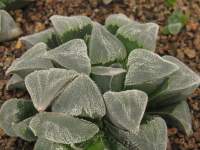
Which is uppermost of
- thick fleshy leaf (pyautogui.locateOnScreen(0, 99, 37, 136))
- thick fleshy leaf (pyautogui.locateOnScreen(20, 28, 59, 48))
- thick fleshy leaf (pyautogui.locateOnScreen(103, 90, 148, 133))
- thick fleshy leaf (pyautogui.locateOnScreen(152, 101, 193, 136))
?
thick fleshy leaf (pyautogui.locateOnScreen(20, 28, 59, 48))

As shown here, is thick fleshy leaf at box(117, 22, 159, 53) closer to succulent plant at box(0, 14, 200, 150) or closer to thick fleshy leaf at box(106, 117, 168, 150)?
succulent plant at box(0, 14, 200, 150)

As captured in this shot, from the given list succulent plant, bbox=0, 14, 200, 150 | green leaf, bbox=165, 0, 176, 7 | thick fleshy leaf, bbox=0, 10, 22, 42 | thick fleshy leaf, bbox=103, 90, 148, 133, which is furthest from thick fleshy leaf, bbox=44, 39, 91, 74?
green leaf, bbox=165, 0, 176, 7

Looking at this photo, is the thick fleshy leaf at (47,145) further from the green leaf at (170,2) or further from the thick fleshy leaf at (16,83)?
the green leaf at (170,2)

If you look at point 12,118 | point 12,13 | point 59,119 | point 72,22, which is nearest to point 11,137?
point 12,118

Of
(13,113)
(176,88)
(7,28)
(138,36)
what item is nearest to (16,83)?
(13,113)

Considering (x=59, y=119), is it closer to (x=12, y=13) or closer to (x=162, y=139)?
(x=162, y=139)

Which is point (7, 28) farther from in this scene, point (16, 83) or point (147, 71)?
point (147, 71)

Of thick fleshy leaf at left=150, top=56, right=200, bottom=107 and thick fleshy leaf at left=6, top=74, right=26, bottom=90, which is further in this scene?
thick fleshy leaf at left=6, top=74, right=26, bottom=90
